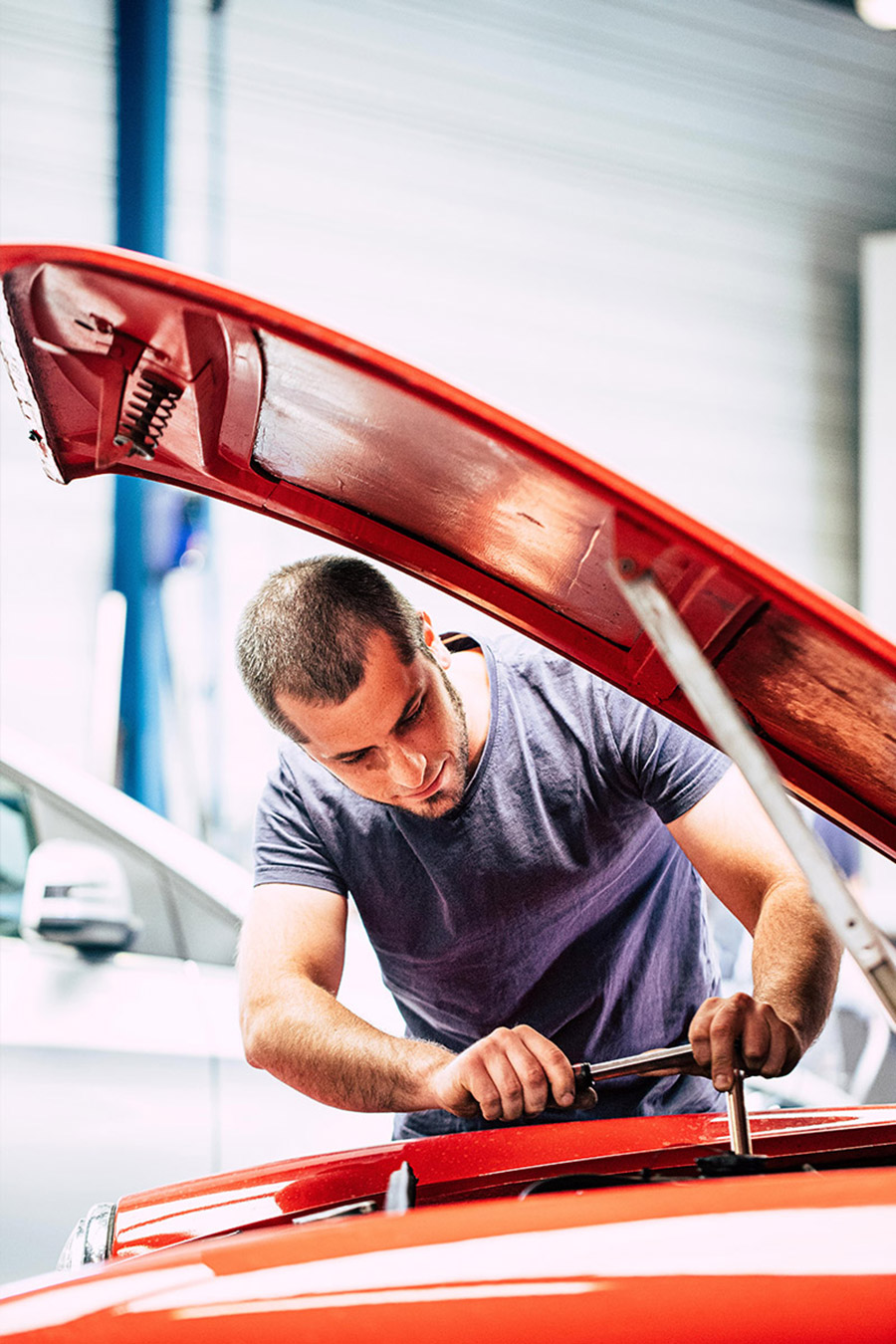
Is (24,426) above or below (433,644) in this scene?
above

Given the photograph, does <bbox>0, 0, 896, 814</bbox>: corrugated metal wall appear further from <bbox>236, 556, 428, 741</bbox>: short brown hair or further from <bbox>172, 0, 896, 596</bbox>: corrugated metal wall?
<bbox>236, 556, 428, 741</bbox>: short brown hair

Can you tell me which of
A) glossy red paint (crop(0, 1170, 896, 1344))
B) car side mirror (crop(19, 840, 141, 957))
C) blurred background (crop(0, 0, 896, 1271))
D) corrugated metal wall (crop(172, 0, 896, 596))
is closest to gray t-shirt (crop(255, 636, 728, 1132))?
car side mirror (crop(19, 840, 141, 957))

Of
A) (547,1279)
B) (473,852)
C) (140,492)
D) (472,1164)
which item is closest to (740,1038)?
(472,1164)

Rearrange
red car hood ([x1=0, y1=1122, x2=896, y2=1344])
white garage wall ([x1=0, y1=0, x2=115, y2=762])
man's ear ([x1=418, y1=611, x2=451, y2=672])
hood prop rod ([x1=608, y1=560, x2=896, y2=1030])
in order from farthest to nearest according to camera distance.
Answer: white garage wall ([x1=0, y1=0, x2=115, y2=762]) < man's ear ([x1=418, y1=611, x2=451, y2=672]) < hood prop rod ([x1=608, y1=560, x2=896, y2=1030]) < red car hood ([x1=0, y1=1122, x2=896, y2=1344])

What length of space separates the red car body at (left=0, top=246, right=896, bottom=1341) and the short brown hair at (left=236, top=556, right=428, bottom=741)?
0.24 meters

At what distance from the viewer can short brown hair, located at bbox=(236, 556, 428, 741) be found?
1586mm

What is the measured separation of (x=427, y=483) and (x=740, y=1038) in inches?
23.3

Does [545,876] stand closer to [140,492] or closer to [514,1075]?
[514,1075]

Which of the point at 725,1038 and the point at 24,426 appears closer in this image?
the point at 725,1038

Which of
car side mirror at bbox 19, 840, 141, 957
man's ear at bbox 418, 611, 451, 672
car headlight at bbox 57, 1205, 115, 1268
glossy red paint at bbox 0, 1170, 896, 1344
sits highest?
man's ear at bbox 418, 611, 451, 672

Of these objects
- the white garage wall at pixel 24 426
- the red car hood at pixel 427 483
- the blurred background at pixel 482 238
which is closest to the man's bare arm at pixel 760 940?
the red car hood at pixel 427 483

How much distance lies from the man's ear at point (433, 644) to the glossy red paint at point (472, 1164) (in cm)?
66

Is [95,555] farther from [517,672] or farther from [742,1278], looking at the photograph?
[742,1278]

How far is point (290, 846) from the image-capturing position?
1881mm
